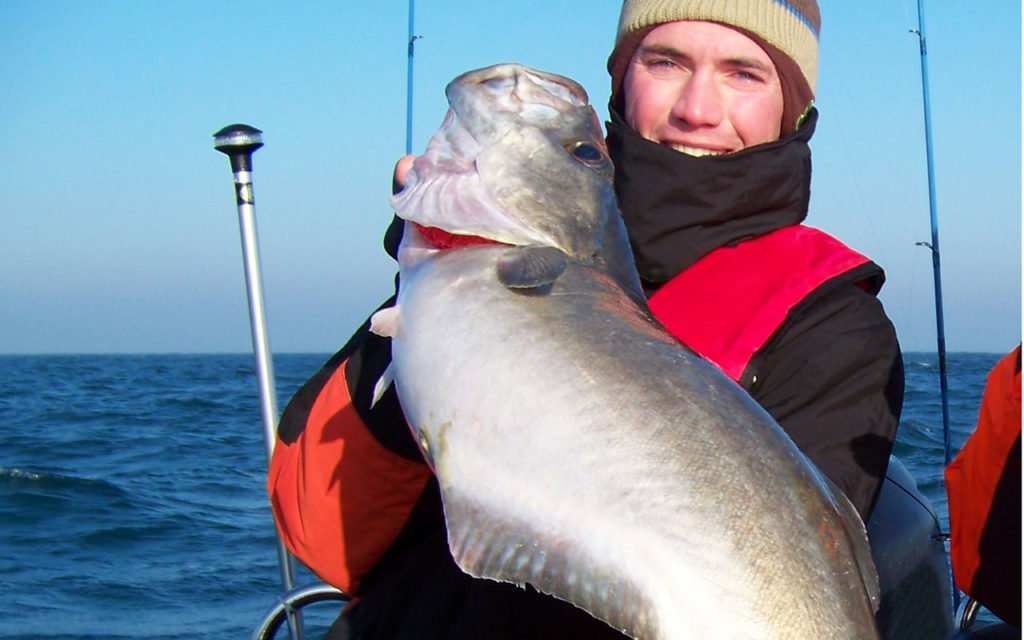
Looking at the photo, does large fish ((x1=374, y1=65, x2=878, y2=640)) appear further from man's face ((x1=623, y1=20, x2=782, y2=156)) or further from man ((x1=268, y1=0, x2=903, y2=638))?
man's face ((x1=623, y1=20, x2=782, y2=156))

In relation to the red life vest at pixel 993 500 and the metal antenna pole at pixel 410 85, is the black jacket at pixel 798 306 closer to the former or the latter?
the red life vest at pixel 993 500

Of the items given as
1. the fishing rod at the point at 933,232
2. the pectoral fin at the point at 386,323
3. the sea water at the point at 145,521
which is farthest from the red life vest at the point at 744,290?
the fishing rod at the point at 933,232

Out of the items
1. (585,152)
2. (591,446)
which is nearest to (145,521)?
(585,152)

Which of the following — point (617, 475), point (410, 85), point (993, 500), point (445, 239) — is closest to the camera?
point (617, 475)

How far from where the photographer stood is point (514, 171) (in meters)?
2.19

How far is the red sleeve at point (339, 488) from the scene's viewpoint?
2.46 m

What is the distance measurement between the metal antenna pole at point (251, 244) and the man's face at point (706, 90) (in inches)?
60.9

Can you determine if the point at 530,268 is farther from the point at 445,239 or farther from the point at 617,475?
the point at 617,475

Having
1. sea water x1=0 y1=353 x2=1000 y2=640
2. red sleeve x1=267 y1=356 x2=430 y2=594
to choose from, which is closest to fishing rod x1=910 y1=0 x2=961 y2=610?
sea water x1=0 y1=353 x2=1000 y2=640

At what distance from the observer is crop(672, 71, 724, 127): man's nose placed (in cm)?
265

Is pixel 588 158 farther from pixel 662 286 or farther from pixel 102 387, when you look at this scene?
pixel 102 387

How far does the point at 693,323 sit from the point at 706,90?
0.61 metres

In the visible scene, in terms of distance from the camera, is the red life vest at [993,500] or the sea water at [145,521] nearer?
the red life vest at [993,500]

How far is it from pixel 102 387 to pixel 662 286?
33.6 meters
